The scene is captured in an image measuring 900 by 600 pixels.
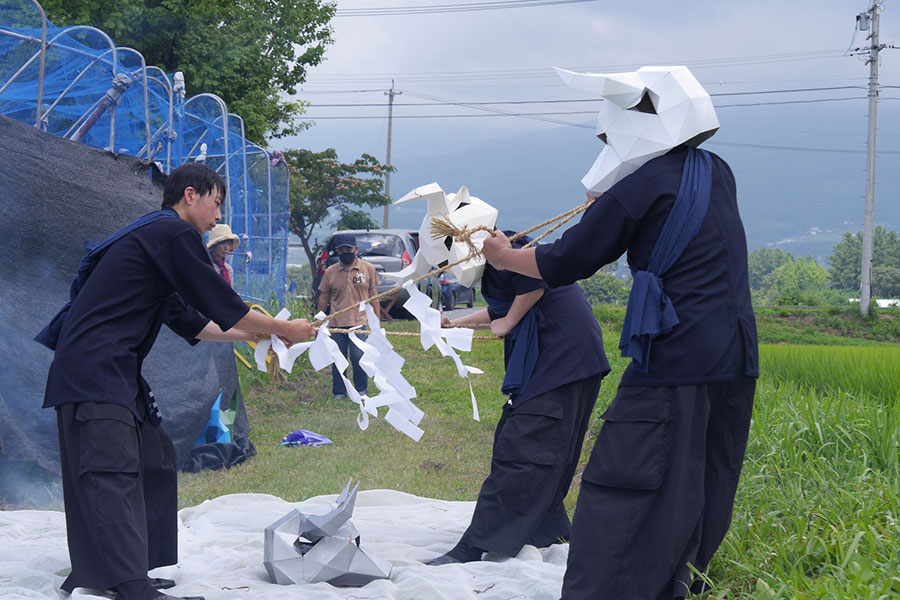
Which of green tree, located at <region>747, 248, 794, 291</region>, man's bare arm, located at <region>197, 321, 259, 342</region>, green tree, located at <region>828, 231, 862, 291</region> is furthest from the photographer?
green tree, located at <region>747, 248, 794, 291</region>

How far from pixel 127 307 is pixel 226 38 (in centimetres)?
1218

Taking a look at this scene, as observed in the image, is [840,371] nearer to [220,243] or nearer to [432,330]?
[432,330]

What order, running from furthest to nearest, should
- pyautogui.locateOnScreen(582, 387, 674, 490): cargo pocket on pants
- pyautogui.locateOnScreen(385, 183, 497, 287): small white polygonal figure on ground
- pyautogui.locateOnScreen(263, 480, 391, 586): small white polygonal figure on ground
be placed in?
pyautogui.locateOnScreen(385, 183, 497, 287): small white polygonal figure on ground
pyautogui.locateOnScreen(263, 480, 391, 586): small white polygonal figure on ground
pyautogui.locateOnScreen(582, 387, 674, 490): cargo pocket on pants

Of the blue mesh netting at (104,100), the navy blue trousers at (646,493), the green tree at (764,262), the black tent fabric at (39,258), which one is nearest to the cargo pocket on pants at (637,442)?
the navy blue trousers at (646,493)

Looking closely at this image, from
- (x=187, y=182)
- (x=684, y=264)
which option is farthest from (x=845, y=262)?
(x=187, y=182)

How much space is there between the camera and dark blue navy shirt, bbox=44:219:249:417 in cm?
316

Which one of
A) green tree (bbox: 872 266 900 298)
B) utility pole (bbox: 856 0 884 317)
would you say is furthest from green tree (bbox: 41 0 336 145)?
green tree (bbox: 872 266 900 298)

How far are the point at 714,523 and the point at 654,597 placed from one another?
34 centimetres

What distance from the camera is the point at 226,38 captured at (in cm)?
1430

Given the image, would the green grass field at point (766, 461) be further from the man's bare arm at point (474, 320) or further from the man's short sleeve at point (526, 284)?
the man's bare arm at point (474, 320)

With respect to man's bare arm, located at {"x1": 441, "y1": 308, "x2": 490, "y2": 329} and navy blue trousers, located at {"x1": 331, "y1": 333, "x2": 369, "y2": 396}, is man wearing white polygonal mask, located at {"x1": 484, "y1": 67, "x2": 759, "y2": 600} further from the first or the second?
navy blue trousers, located at {"x1": 331, "y1": 333, "x2": 369, "y2": 396}

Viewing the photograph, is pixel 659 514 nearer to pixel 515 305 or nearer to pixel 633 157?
pixel 633 157

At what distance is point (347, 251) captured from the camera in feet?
30.0

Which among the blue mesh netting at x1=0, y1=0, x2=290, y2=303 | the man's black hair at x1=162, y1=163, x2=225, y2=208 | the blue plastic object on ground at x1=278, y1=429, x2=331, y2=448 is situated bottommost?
the blue plastic object on ground at x1=278, y1=429, x2=331, y2=448
